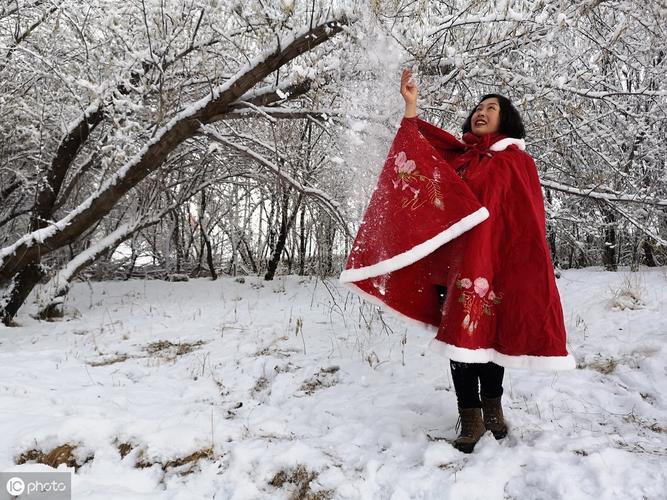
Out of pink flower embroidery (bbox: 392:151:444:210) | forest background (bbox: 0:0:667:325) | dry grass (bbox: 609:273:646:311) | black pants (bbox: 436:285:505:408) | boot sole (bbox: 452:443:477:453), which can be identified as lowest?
boot sole (bbox: 452:443:477:453)

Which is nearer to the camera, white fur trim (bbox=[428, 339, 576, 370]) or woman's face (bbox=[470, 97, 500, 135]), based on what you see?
white fur trim (bbox=[428, 339, 576, 370])

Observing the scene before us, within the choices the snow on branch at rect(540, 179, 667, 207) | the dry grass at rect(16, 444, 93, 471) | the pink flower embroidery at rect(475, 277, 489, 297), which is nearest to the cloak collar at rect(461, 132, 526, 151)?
the pink flower embroidery at rect(475, 277, 489, 297)

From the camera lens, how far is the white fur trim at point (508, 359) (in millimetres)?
1983

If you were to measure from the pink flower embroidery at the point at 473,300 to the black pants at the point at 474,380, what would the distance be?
190mm

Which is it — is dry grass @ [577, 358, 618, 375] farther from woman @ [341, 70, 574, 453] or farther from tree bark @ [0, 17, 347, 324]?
tree bark @ [0, 17, 347, 324]

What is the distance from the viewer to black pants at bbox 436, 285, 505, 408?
7.41 ft

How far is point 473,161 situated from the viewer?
90.7 inches

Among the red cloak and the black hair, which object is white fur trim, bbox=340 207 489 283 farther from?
the black hair

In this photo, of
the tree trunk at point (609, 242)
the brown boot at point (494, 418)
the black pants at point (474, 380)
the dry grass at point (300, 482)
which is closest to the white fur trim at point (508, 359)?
the black pants at point (474, 380)

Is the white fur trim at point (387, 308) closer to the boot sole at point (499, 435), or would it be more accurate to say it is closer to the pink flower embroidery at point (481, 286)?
the pink flower embroidery at point (481, 286)

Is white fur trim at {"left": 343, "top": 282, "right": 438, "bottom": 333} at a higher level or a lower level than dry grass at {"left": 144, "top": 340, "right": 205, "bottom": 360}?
higher

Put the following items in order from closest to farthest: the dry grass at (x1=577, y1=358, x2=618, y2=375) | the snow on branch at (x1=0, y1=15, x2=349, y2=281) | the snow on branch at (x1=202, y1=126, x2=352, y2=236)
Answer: the dry grass at (x1=577, y1=358, x2=618, y2=375), the snow on branch at (x1=0, y1=15, x2=349, y2=281), the snow on branch at (x1=202, y1=126, x2=352, y2=236)

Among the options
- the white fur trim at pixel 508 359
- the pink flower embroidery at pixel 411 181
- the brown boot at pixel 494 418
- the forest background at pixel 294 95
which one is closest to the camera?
the white fur trim at pixel 508 359

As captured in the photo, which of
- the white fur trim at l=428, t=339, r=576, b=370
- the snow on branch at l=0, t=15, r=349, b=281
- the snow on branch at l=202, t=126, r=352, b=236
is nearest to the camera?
the white fur trim at l=428, t=339, r=576, b=370
